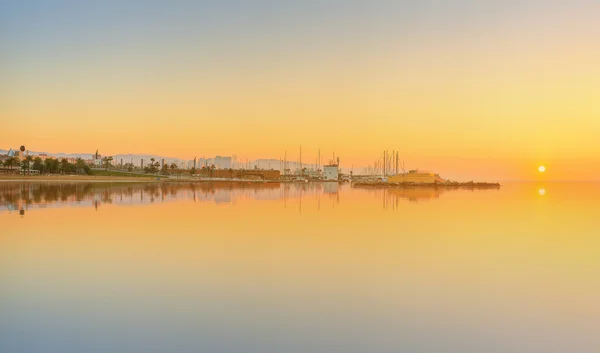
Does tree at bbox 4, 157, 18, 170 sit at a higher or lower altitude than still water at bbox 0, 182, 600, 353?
higher

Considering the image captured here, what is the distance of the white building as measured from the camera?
171750 mm

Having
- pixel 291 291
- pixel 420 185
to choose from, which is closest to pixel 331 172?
pixel 420 185

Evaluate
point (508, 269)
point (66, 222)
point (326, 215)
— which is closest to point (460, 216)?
point (326, 215)

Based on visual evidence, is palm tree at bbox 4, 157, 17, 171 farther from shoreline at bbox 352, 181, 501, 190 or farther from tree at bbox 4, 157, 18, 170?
shoreline at bbox 352, 181, 501, 190

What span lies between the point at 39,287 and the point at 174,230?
946 cm

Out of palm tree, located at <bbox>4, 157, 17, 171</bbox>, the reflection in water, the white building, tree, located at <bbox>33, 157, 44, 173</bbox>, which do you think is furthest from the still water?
the white building

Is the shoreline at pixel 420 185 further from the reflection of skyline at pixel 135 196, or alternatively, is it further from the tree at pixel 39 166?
the tree at pixel 39 166

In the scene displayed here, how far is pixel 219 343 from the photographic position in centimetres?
724

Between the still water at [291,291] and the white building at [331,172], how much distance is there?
152 metres

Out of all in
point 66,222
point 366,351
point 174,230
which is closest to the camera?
point 366,351

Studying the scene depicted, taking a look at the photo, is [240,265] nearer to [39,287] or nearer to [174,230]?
[39,287]

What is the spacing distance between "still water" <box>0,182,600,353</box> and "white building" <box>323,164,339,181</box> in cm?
15158

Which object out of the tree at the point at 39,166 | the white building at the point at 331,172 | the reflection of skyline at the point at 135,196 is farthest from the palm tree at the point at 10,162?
the white building at the point at 331,172

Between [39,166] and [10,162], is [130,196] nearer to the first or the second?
[39,166]
